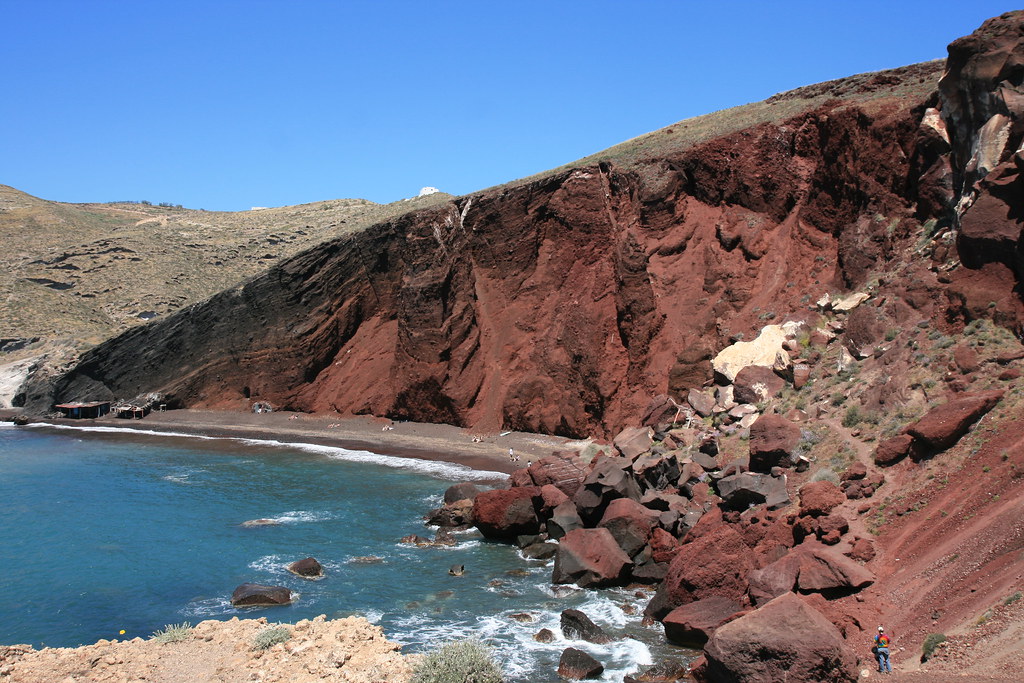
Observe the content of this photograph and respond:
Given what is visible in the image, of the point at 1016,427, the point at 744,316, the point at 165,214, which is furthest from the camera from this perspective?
the point at 165,214

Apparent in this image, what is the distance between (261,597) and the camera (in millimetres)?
16719

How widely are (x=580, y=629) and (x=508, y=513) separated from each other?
22.9 feet

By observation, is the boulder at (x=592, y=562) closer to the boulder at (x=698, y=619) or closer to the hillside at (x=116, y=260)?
the boulder at (x=698, y=619)

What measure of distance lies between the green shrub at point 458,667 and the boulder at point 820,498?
759cm

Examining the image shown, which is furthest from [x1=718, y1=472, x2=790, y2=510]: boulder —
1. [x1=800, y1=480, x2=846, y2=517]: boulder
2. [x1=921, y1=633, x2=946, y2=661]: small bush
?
[x1=921, y1=633, x2=946, y2=661]: small bush

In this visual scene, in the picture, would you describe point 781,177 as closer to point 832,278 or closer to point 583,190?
point 832,278

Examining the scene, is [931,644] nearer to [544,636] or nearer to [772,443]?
[544,636]

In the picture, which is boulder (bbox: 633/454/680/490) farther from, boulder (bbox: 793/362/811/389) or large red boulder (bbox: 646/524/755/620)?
large red boulder (bbox: 646/524/755/620)

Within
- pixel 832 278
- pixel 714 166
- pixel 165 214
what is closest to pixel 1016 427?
pixel 832 278

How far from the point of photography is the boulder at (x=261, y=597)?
16.7 metres

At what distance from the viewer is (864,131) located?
90.2 feet

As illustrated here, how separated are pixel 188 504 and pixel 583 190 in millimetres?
22436

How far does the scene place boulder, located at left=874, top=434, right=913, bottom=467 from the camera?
16.4 metres

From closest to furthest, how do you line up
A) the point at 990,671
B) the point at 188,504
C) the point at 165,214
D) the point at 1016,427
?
1. the point at 990,671
2. the point at 1016,427
3. the point at 188,504
4. the point at 165,214
